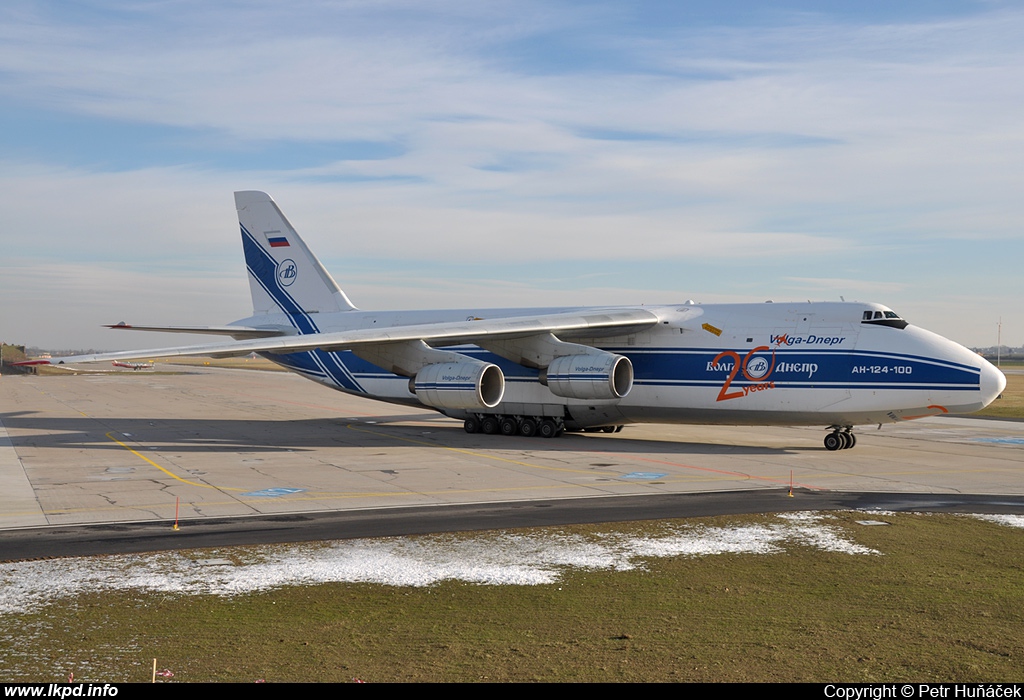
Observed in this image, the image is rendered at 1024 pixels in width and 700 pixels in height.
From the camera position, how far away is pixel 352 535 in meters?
12.8

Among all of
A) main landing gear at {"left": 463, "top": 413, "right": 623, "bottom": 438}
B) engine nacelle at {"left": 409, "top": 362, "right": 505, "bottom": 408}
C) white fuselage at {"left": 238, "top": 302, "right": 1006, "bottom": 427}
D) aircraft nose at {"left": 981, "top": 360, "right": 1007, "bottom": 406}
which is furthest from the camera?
main landing gear at {"left": 463, "top": 413, "right": 623, "bottom": 438}

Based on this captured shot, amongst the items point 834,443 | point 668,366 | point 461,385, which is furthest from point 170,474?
point 834,443

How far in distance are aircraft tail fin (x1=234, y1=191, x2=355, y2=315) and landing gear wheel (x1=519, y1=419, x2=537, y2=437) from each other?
348 inches

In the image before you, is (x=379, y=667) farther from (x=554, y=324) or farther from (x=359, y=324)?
(x=359, y=324)

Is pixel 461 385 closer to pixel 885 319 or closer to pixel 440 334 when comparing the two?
pixel 440 334

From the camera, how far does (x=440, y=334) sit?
24156mm

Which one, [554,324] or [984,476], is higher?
[554,324]

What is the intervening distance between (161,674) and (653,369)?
20229 mm

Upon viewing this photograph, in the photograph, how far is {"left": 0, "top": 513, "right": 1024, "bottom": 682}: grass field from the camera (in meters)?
7.26

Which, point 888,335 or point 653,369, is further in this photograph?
point 653,369

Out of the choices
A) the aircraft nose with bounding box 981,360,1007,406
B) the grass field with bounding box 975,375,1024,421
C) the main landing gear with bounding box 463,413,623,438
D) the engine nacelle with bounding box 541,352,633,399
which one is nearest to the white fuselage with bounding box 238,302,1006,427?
the aircraft nose with bounding box 981,360,1007,406

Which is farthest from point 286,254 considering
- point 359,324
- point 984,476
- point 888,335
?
point 984,476

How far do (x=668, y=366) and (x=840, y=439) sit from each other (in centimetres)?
490

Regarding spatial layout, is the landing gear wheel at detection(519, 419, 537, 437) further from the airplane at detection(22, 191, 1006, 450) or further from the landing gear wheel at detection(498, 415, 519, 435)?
the landing gear wheel at detection(498, 415, 519, 435)
